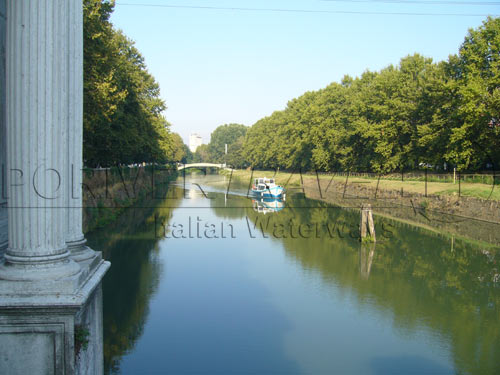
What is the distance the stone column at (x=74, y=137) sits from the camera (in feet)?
19.4

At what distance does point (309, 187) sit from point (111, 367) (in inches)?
2046

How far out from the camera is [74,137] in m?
6.09

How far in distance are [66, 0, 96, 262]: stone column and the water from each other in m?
3.80

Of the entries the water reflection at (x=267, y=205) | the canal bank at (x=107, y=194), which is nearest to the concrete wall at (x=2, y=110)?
the canal bank at (x=107, y=194)

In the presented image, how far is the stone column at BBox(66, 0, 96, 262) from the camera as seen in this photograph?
19.4 ft

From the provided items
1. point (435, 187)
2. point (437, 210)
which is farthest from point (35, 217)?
point (435, 187)

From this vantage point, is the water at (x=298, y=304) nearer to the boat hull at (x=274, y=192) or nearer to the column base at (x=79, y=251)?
the column base at (x=79, y=251)

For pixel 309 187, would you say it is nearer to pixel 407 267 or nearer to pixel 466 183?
pixel 466 183

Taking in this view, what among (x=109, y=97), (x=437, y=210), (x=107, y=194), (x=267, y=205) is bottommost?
(x=267, y=205)

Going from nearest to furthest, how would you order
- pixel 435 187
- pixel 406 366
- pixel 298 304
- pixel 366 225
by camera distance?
pixel 406 366 → pixel 298 304 → pixel 366 225 → pixel 435 187

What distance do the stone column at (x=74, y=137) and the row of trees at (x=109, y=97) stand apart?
12.7 metres

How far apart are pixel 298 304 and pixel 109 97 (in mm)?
14150

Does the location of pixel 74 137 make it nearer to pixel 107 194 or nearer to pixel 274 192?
pixel 107 194

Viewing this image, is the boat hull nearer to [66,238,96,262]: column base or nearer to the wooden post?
the wooden post
